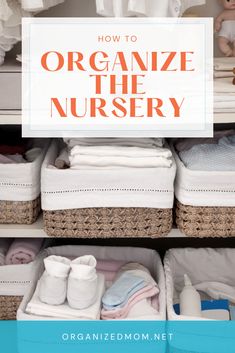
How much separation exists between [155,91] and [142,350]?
0.67 metres

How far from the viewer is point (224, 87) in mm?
1576

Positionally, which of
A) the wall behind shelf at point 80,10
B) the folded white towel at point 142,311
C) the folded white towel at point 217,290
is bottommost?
the folded white towel at point 217,290

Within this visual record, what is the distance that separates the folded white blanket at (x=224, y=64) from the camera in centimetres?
167

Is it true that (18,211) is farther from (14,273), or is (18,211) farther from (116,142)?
(116,142)

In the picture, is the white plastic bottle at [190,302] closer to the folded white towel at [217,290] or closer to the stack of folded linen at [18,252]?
the folded white towel at [217,290]

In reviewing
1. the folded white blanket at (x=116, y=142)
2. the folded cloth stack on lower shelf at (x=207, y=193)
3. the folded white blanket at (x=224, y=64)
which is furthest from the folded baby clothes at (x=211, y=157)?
the folded white blanket at (x=224, y=64)

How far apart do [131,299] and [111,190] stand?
29 cm

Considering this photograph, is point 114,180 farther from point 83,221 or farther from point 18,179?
point 18,179

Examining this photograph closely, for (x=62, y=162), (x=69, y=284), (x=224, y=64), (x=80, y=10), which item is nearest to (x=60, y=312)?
Result: (x=69, y=284)

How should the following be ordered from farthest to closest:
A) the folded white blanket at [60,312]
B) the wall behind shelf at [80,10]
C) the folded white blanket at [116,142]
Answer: the wall behind shelf at [80,10], the folded white blanket at [116,142], the folded white blanket at [60,312]

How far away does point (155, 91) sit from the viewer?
1576 millimetres

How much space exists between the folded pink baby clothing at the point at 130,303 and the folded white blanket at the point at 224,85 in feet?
1.83

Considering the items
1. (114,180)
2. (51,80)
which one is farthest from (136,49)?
(114,180)

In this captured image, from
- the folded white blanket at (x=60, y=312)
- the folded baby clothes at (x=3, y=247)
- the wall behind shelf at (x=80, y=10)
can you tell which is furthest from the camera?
the wall behind shelf at (x=80, y=10)
